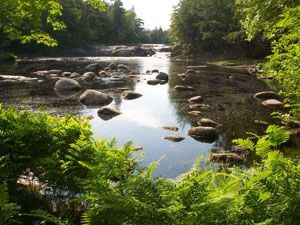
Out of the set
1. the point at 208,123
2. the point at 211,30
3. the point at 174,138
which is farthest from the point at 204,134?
the point at 211,30

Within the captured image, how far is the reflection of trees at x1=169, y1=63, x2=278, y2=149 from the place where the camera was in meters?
9.17

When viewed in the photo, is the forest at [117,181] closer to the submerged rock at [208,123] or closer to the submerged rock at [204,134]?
the submerged rock at [204,134]

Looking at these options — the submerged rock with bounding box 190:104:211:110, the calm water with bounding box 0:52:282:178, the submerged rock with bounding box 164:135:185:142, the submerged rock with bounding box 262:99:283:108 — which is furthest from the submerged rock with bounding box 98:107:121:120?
the submerged rock with bounding box 262:99:283:108

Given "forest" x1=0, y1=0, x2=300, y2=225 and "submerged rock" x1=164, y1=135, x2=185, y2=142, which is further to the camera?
"submerged rock" x1=164, y1=135, x2=185, y2=142

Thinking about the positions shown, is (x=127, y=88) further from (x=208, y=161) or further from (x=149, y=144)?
(x=208, y=161)

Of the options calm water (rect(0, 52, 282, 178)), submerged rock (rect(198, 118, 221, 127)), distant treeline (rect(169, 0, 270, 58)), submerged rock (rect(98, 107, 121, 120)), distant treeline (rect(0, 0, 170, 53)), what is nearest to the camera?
calm water (rect(0, 52, 282, 178))

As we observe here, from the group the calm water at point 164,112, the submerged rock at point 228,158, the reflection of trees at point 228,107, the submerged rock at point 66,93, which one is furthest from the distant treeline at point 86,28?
the submerged rock at point 228,158

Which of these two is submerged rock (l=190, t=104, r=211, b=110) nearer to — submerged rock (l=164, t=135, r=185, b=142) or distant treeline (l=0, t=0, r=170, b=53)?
submerged rock (l=164, t=135, r=185, b=142)

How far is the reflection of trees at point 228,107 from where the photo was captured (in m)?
9.17

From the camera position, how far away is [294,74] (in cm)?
414

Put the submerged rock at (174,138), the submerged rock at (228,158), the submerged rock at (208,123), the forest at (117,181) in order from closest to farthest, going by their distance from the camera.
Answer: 1. the forest at (117,181)
2. the submerged rock at (228,158)
3. the submerged rock at (174,138)
4. the submerged rock at (208,123)

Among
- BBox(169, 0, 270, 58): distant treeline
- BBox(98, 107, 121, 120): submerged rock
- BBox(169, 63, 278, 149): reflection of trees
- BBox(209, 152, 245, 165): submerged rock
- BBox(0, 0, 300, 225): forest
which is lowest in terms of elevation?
BBox(98, 107, 121, 120): submerged rock

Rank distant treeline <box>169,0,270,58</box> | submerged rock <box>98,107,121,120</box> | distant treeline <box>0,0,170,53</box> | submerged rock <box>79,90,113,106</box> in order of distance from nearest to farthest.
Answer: submerged rock <box>98,107,121,120</box> → submerged rock <box>79,90,113,106</box> → distant treeline <box>169,0,270,58</box> → distant treeline <box>0,0,170,53</box>

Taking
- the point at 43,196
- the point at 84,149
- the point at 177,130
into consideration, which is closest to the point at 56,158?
the point at 84,149
